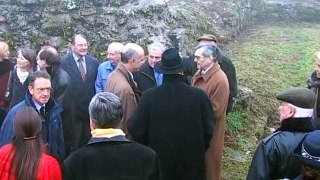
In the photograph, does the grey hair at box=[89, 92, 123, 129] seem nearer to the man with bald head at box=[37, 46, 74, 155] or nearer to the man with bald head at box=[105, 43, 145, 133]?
the man with bald head at box=[105, 43, 145, 133]

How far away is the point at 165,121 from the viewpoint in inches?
175

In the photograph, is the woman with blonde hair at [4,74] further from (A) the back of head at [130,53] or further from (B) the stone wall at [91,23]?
(B) the stone wall at [91,23]

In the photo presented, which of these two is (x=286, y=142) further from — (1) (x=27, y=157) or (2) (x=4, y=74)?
(2) (x=4, y=74)

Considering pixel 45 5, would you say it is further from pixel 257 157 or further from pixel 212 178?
pixel 257 157

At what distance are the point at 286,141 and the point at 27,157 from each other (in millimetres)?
1835

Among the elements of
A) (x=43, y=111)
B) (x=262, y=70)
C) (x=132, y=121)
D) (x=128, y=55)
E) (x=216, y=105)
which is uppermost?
(x=128, y=55)

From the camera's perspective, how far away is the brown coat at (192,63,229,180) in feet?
17.4

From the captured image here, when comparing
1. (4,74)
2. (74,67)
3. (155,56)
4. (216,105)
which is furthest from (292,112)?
(4,74)

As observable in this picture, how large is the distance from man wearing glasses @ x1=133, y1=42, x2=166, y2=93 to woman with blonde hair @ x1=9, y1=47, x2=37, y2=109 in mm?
1279

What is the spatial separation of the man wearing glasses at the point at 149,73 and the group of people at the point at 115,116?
0.01 m

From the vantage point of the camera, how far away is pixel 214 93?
530cm

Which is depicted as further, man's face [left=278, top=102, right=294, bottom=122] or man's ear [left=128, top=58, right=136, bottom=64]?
man's ear [left=128, top=58, right=136, bottom=64]

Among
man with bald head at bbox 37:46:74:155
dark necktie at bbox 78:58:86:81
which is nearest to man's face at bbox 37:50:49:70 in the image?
man with bald head at bbox 37:46:74:155

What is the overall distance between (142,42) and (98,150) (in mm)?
5051
